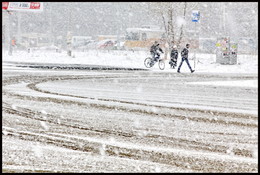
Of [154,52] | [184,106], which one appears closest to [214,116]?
[184,106]

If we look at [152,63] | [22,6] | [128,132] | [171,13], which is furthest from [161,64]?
[128,132]

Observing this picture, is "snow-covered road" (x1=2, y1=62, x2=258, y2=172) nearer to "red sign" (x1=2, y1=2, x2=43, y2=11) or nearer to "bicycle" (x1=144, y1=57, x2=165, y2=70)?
"bicycle" (x1=144, y1=57, x2=165, y2=70)

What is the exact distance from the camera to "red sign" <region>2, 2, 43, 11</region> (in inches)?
1676

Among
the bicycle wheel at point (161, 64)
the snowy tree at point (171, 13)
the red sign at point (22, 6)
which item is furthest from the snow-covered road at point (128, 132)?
the red sign at point (22, 6)

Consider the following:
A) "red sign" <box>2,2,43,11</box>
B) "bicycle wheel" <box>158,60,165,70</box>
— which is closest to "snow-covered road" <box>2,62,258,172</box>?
"bicycle wheel" <box>158,60,165,70</box>

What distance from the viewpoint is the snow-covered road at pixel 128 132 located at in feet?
21.8

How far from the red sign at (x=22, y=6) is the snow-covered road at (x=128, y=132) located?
28.4 meters

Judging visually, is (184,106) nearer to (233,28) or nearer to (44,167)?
(44,167)

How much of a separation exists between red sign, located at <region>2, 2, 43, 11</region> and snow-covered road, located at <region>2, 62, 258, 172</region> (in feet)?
93.1

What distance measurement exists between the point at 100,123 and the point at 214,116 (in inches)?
95.3

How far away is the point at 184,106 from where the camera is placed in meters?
12.5

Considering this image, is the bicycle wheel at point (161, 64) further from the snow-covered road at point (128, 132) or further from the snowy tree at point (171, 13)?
the snow-covered road at point (128, 132)

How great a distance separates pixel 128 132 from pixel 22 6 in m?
36.8

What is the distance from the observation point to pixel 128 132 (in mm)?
8805
